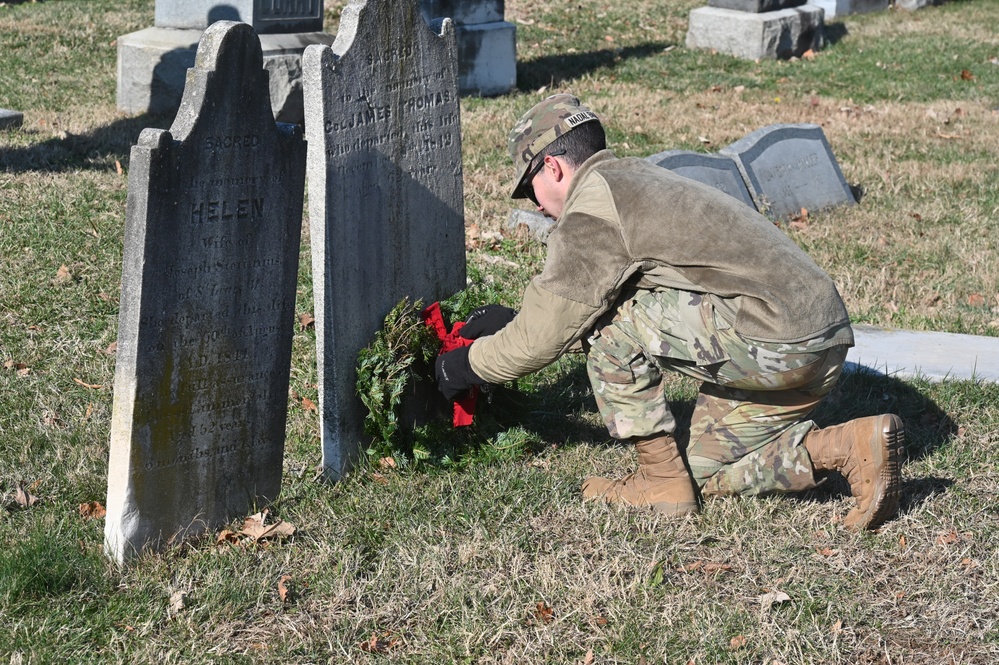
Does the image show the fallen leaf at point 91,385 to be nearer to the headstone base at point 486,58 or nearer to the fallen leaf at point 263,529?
the fallen leaf at point 263,529

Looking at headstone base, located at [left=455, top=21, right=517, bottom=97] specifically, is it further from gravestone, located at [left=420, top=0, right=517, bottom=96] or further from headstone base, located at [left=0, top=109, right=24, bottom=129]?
headstone base, located at [left=0, top=109, right=24, bottom=129]

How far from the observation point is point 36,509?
12.3 ft

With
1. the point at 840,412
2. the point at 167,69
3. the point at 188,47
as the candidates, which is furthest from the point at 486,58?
the point at 840,412

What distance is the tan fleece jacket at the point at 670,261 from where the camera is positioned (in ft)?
11.5

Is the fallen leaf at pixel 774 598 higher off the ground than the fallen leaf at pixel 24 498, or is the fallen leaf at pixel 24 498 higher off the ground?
the fallen leaf at pixel 24 498

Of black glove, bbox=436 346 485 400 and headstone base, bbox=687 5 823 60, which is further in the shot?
headstone base, bbox=687 5 823 60

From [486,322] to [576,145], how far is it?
81 cm

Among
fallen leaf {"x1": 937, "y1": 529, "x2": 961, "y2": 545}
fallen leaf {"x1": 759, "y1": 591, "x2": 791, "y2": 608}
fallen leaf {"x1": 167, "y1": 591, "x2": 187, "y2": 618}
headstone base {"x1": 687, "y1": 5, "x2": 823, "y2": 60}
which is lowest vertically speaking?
fallen leaf {"x1": 759, "y1": 591, "x2": 791, "y2": 608}

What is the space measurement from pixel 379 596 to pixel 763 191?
514 centimetres

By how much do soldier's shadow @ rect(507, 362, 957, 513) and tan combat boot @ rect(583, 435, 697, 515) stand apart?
52cm

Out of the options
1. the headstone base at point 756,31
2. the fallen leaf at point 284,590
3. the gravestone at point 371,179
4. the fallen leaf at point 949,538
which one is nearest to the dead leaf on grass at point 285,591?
the fallen leaf at point 284,590

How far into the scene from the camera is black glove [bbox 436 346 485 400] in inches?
154

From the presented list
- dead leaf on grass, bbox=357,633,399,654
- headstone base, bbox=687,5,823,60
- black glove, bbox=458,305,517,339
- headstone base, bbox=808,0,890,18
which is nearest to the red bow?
black glove, bbox=458,305,517,339

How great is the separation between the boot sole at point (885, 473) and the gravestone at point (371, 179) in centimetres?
177
